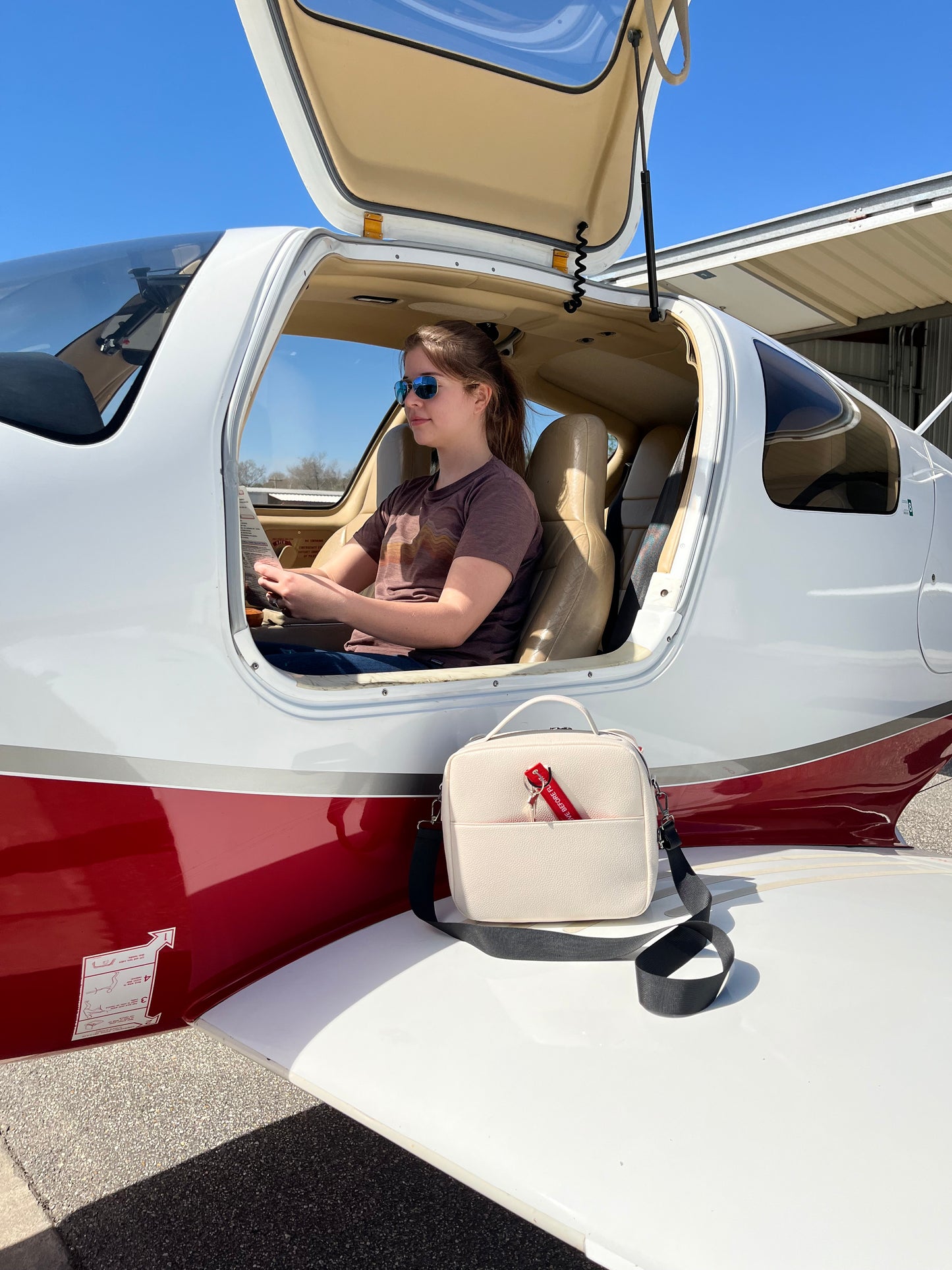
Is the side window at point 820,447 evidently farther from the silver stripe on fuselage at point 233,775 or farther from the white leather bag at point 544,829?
the white leather bag at point 544,829

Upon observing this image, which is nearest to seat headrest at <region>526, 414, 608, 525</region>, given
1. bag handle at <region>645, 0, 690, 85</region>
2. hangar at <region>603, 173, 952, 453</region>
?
bag handle at <region>645, 0, 690, 85</region>

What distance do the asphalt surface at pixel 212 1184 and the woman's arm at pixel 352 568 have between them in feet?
4.20

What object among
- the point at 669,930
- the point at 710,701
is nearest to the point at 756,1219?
the point at 669,930

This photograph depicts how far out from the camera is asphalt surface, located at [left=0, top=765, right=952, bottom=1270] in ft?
5.33

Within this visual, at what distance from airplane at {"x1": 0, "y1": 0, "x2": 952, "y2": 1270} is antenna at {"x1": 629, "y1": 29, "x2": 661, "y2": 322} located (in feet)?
0.04

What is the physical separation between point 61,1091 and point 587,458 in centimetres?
202

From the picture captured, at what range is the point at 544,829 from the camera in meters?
1.45

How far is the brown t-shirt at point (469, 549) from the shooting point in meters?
1.86

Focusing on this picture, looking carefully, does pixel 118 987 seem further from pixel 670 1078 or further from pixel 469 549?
pixel 469 549

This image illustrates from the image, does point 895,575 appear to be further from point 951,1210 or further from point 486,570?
point 951,1210

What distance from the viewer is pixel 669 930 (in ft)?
4.72

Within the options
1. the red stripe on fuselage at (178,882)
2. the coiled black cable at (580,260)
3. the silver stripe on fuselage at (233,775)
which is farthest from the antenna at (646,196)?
the red stripe on fuselage at (178,882)

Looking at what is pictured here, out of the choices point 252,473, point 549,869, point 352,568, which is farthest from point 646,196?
point 549,869

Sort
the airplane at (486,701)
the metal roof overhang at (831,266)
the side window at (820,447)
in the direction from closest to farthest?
the airplane at (486,701) < the side window at (820,447) < the metal roof overhang at (831,266)
